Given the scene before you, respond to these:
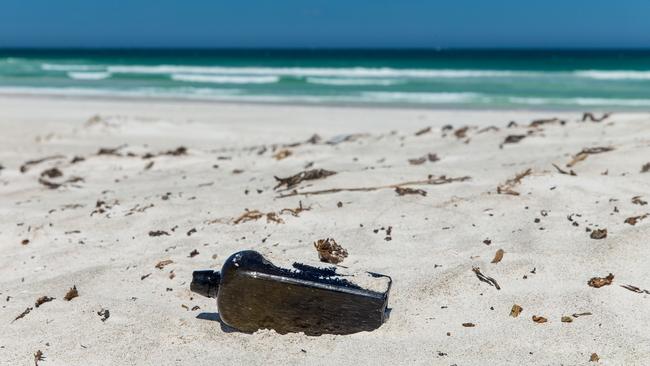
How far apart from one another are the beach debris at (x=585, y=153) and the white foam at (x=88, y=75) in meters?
32.4

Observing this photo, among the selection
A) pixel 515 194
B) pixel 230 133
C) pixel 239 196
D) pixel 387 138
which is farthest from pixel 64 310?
pixel 230 133

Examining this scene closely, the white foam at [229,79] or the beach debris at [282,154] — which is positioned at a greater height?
the beach debris at [282,154]

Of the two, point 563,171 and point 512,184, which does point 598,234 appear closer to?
point 512,184

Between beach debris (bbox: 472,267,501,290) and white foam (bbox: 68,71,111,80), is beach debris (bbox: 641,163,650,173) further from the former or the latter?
white foam (bbox: 68,71,111,80)

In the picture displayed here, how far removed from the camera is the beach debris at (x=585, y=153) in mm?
5267

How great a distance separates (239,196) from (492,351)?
113 inches

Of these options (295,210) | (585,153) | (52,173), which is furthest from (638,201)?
(52,173)

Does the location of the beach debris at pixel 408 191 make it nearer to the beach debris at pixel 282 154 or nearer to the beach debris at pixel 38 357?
the beach debris at pixel 282 154

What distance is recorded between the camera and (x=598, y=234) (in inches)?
138

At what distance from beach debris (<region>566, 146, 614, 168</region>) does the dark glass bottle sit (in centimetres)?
306

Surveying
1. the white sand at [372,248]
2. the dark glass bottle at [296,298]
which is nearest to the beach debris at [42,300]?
the white sand at [372,248]

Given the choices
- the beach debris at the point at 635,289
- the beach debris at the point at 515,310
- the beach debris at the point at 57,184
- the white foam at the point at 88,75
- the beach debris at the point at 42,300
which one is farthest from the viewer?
the white foam at the point at 88,75

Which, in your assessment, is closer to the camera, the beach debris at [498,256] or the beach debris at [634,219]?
the beach debris at [498,256]

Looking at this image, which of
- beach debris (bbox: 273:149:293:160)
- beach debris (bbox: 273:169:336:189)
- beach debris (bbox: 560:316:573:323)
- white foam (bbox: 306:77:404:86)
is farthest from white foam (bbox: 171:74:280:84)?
beach debris (bbox: 560:316:573:323)
